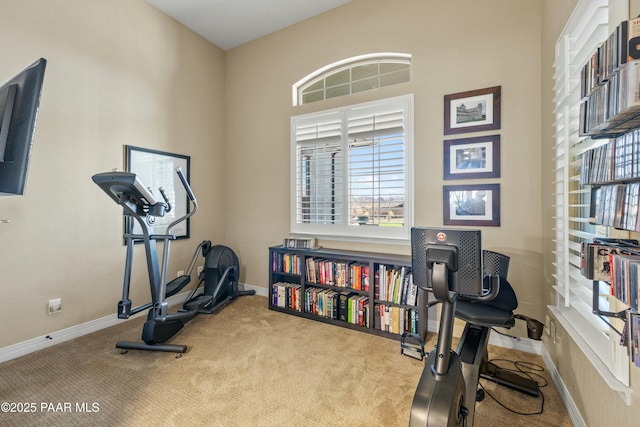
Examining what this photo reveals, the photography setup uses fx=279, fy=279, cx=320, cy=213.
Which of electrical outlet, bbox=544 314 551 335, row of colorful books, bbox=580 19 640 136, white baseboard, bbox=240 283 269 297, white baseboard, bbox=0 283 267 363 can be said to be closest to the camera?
row of colorful books, bbox=580 19 640 136

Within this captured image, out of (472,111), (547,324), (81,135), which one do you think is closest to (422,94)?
(472,111)

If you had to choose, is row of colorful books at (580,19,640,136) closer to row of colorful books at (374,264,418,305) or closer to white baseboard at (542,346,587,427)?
white baseboard at (542,346,587,427)

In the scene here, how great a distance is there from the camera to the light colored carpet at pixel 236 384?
1.65 metres

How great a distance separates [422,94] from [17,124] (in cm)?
298

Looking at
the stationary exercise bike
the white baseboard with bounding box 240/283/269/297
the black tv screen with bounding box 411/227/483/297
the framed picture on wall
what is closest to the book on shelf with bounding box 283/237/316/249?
the white baseboard with bounding box 240/283/269/297

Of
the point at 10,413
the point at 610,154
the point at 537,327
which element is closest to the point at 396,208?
the point at 537,327

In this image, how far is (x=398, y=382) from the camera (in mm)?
1976

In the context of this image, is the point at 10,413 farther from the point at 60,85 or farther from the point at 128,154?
the point at 60,85

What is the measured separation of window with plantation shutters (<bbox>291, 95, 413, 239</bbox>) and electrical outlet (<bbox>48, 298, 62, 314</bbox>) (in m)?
2.39

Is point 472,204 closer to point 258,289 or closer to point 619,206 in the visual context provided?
point 619,206

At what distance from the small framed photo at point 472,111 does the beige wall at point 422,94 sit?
0.07 m

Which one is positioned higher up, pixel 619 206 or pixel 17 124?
pixel 17 124

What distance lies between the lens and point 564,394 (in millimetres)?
1766

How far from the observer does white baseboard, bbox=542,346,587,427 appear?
1.55 metres
